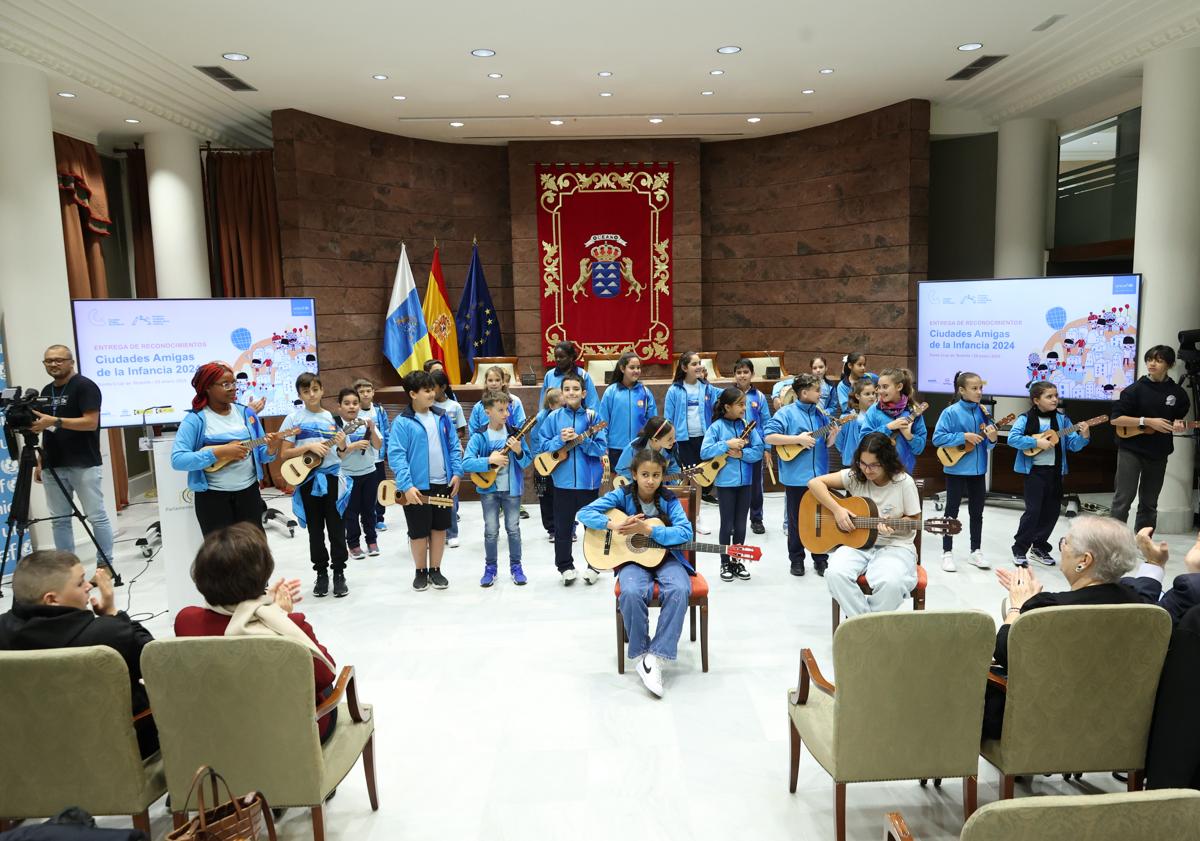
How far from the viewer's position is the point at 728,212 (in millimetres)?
10625

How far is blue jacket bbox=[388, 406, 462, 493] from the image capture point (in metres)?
5.28

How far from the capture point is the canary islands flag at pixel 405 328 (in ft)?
31.1

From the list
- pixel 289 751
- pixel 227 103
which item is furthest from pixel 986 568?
pixel 227 103

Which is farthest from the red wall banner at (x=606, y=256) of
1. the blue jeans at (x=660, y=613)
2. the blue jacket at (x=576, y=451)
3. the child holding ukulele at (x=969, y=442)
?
the blue jeans at (x=660, y=613)

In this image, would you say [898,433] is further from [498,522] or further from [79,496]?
[79,496]

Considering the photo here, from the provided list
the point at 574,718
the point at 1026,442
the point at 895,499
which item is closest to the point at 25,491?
the point at 574,718

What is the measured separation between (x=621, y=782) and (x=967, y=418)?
3.86 m

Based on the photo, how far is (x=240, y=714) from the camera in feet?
7.98

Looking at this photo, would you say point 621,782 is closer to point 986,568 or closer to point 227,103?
point 986,568

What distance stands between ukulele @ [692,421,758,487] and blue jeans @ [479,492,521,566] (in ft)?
4.19

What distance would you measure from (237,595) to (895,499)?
124 inches

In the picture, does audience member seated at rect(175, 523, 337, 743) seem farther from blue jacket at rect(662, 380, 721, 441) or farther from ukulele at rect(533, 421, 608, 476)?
blue jacket at rect(662, 380, 721, 441)

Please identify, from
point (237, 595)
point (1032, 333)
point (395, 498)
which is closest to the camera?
point (237, 595)

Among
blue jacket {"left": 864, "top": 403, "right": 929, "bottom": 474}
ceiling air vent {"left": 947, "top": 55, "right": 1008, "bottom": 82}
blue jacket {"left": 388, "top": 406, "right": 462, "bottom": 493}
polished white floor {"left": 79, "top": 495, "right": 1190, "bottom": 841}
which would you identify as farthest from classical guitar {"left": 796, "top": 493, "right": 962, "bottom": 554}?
ceiling air vent {"left": 947, "top": 55, "right": 1008, "bottom": 82}
